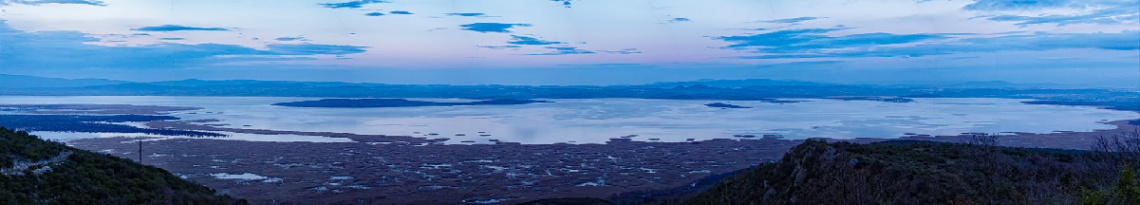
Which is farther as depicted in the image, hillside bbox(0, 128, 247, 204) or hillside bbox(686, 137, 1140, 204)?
hillside bbox(0, 128, 247, 204)

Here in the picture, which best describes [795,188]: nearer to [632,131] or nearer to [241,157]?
[241,157]

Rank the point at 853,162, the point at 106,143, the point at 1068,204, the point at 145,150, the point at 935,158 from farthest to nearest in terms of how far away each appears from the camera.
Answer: the point at 106,143 < the point at 145,150 < the point at 935,158 < the point at 853,162 < the point at 1068,204

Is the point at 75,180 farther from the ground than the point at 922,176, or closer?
closer

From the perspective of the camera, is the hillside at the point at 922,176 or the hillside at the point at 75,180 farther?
the hillside at the point at 75,180

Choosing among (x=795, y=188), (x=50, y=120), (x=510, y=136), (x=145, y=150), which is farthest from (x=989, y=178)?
(x=50, y=120)
